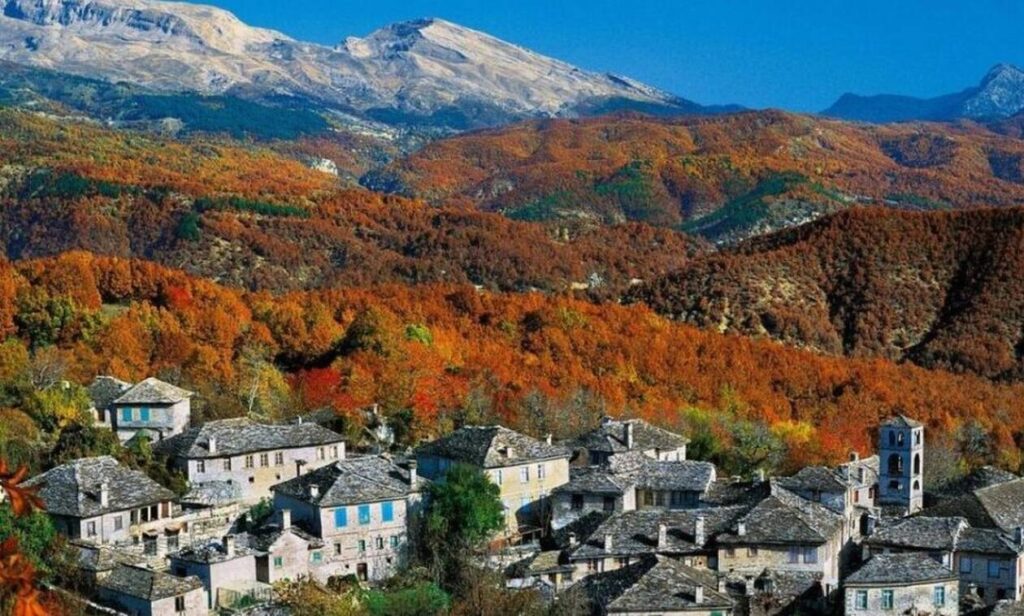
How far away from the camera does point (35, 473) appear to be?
55531 millimetres

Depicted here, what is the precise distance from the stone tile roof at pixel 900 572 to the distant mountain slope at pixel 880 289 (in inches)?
3710

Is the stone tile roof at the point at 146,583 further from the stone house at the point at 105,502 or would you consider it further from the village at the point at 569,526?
the stone house at the point at 105,502

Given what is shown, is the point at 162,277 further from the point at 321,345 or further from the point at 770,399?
the point at 770,399

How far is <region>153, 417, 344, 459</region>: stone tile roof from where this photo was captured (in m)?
57.6

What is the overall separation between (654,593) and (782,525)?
7120 millimetres

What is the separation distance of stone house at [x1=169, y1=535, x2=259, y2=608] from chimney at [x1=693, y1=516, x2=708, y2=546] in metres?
13.9

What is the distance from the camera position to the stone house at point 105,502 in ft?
161

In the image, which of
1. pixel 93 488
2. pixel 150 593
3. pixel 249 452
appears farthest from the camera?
pixel 249 452

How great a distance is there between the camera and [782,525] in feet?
158

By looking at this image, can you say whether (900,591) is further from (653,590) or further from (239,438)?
(239,438)

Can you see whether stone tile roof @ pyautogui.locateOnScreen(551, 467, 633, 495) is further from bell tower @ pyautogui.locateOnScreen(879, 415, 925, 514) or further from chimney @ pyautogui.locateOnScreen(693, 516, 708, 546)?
bell tower @ pyautogui.locateOnScreen(879, 415, 925, 514)

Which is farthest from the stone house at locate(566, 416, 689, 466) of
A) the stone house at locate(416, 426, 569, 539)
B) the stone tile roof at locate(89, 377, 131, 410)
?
the stone tile roof at locate(89, 377, 131, 410)

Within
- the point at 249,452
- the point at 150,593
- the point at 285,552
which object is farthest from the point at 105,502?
the point at 249,452

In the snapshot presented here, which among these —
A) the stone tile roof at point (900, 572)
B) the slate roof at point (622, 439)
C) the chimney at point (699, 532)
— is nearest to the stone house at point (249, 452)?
the slate roof at point (622, 439)
